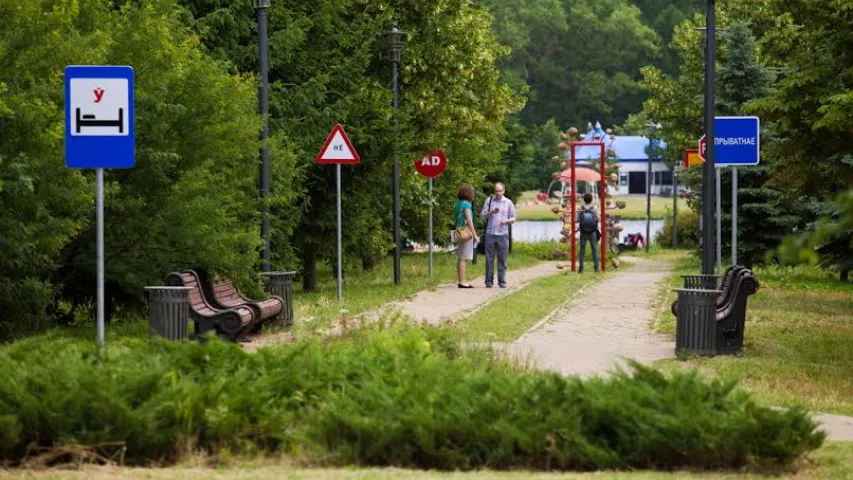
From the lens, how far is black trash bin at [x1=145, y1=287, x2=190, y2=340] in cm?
1532

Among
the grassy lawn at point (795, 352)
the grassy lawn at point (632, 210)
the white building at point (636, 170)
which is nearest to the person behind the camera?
the grassy lawn at point (795, 352)

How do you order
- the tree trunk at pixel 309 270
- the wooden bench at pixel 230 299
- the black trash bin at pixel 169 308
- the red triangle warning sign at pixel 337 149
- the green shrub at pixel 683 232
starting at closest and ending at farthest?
the black trash bin at pixel 169 308
the wooden bench at pixel 230 299
the red triangle warning sign at pixel 337 149
the tree trunk at pixel 309 270
the green shrub at pixel 683 232

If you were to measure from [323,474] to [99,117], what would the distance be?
4.86 meters

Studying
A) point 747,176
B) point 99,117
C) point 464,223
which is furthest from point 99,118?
point 747,176

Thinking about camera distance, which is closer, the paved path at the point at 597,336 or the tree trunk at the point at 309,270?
the paved path at the point at 597,336

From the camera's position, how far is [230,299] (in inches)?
706

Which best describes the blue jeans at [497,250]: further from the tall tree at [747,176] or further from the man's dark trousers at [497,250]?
the tall tree at [747,176]

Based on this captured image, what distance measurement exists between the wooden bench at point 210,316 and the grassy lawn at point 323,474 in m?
7.29

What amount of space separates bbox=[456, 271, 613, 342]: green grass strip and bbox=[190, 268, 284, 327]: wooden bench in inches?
83.4

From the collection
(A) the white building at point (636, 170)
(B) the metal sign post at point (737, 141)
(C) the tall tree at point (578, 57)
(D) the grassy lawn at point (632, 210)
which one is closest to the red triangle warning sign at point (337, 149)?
(B) the metal sign post at point (737, 141)

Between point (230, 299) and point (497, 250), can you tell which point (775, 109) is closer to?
point (230, 299)

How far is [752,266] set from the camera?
39.2 metres

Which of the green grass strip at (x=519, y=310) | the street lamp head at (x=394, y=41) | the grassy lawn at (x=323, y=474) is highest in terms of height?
the street lamp head at (x=394, y=41)

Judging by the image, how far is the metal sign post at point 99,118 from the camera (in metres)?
12.0
